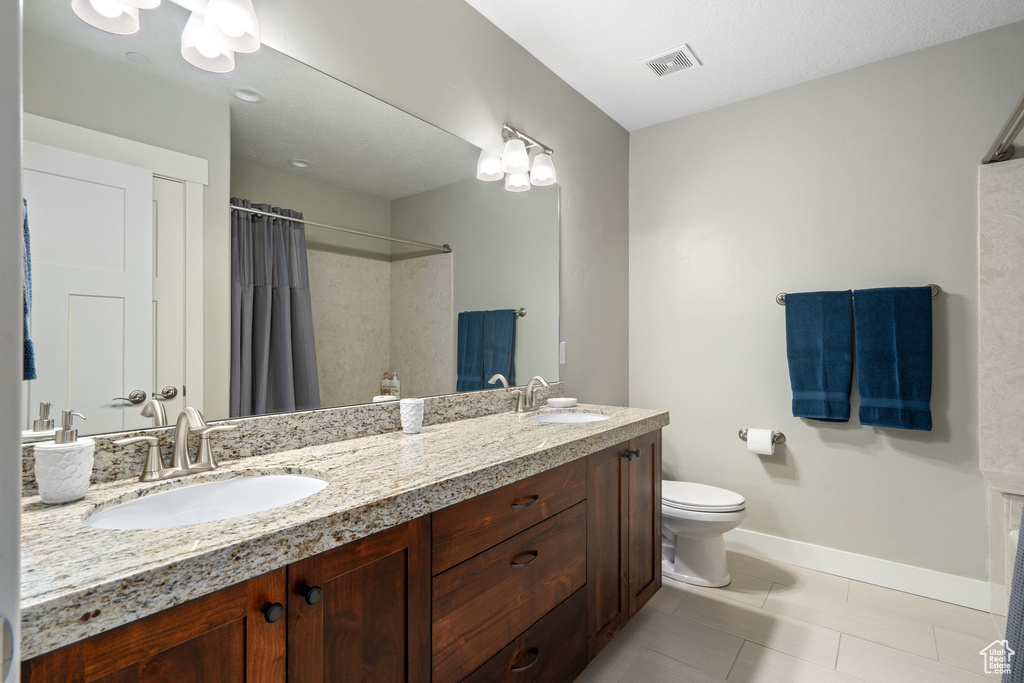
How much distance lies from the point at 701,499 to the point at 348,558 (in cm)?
191

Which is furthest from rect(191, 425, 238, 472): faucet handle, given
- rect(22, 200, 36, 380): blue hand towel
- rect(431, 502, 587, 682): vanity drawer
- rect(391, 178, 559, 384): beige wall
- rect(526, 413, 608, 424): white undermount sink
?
rect(526, 413, 608, 424): white undermount sink

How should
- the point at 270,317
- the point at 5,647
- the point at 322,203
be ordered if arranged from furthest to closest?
the point at 322,203
the point at 270,317
the point at 5,647

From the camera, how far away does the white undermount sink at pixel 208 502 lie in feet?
2.93

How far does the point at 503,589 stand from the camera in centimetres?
121

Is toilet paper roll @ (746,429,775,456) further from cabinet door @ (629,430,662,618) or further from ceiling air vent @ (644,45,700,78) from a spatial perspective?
ceiling air vent @ (644,45,700,78)

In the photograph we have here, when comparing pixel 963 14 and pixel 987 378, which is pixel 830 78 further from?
pixel 987 378

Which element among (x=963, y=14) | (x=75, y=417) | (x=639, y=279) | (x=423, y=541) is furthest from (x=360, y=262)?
(x=963, y=14)

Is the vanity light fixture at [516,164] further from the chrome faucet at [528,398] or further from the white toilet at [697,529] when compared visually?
the white toilet at [697,529]

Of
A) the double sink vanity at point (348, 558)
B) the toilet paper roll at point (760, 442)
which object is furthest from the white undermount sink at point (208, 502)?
the toilet paper roll at point (760, 442)

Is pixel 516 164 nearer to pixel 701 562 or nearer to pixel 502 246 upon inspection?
pixel 502 246

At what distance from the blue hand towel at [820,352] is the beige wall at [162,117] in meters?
2.54

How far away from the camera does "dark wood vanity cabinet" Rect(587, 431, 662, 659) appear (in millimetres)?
1608

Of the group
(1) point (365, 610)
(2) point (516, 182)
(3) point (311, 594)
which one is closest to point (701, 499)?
(2) point (516, 182)

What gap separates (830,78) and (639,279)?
1409 mm
